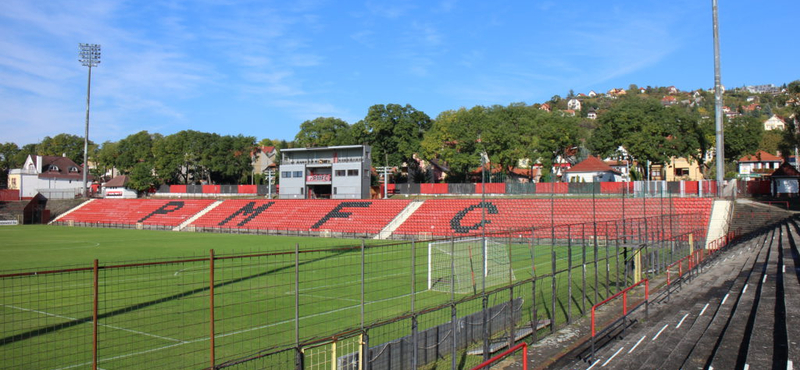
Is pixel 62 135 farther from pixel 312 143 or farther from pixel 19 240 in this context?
pixel 19 240

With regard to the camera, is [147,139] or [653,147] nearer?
[653,147]

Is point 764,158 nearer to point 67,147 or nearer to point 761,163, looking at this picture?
point 761,163

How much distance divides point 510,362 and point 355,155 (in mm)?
48720

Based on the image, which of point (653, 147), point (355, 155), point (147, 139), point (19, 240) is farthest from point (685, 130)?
point (147, 139)

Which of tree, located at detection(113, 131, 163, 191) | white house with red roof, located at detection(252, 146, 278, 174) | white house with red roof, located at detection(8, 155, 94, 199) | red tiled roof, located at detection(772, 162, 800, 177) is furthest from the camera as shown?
white house with red roof, located at detection(252, 146, 278, 174)

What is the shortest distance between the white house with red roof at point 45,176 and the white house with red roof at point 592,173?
6628cm

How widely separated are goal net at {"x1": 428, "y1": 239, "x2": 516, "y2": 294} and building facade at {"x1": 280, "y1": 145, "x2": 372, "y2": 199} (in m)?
34.6

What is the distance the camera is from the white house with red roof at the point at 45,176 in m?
79.4

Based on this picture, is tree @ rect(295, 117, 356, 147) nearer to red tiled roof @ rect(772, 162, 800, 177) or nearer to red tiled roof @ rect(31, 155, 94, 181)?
red tiled roof @ rect(31, 155, 94, 181)

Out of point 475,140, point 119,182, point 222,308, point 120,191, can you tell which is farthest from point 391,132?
point 222,308

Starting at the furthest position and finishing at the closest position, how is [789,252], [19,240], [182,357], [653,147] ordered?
[653,147] < [19,240] < [789,252] < [182,357]

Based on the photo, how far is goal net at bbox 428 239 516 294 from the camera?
54.1 feet

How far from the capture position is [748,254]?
23266 mm

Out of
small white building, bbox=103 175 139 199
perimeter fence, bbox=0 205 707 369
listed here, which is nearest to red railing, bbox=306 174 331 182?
small white building, bbox=103 175 139 199
